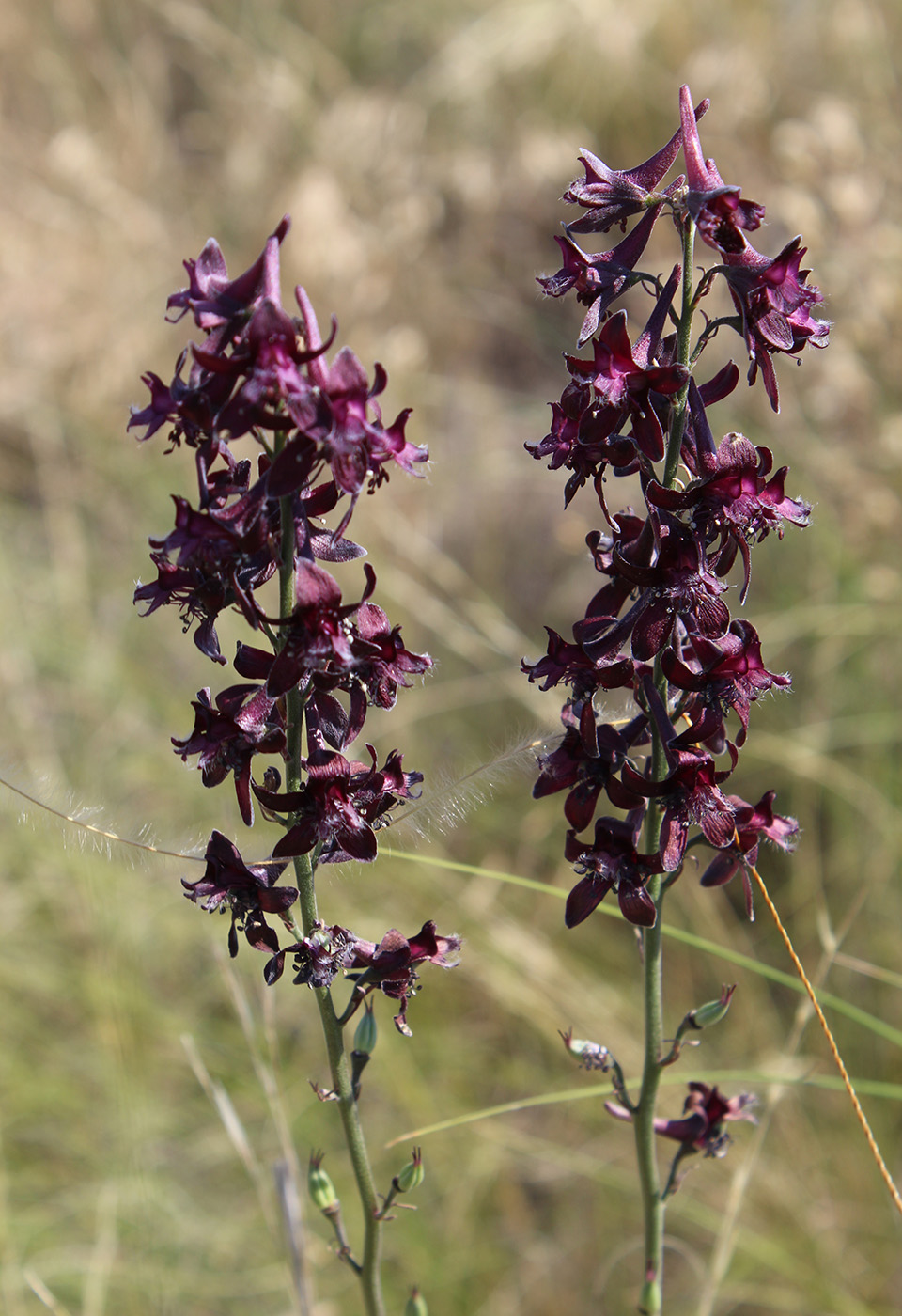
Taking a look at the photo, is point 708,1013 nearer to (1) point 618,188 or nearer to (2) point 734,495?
(2) point 734,495

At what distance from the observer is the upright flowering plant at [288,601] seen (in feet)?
4.35

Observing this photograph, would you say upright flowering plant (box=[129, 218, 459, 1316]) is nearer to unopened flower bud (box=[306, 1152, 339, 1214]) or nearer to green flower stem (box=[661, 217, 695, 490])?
unopened flower bud (box=[306, 1152, 339, 1214])

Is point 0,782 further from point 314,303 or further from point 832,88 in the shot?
point 832,88

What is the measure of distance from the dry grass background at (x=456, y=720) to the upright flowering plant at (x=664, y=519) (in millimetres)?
402

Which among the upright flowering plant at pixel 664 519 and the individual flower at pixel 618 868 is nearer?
the upright flowering plant at pixel 664 519

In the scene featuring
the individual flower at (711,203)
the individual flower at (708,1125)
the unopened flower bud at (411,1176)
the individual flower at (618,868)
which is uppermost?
the individual flower at (711,203)

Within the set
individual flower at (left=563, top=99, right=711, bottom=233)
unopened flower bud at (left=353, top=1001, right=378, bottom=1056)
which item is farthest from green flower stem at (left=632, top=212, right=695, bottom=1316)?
unopened flower bud at (left=353, top=1001, right=378, bottom=1056)

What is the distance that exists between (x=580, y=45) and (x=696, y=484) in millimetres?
7844

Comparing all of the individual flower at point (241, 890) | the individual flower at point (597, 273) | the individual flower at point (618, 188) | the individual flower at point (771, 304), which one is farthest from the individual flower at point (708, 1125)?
the individual flower at point (618, 188)

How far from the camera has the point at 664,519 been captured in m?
1.53

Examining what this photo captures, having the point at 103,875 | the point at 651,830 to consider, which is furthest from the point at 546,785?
the point at 103,875

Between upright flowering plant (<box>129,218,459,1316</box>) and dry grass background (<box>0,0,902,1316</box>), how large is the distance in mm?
355

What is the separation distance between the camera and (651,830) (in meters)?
1.77

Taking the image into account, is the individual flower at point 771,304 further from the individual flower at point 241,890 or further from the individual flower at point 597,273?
the individual flower at point 241,890
